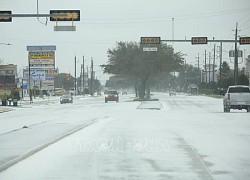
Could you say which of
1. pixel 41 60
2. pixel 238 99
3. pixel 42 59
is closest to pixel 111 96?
pixel 42 59

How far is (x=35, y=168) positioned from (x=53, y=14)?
49.9 feet

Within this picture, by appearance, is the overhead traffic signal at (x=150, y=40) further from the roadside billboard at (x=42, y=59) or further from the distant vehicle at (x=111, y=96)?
the roadside billboard at (x=42, y=59)

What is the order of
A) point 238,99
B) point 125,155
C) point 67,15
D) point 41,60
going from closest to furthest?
point 125,155, point 67,15, point 238,99, point 41,60

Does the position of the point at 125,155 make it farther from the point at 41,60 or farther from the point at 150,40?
the point at 41,60

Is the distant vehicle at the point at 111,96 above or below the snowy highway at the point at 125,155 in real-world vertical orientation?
above

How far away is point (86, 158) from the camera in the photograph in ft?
41.5

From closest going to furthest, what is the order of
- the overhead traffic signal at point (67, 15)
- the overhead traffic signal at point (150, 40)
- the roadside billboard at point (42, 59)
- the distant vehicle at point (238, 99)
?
the overhead traffic signal at point (67, 15) < the distant vehicle at point (238, 99) < the overhead traffic signal at point (150, 40) < the roadside billboard at point (42, 59)

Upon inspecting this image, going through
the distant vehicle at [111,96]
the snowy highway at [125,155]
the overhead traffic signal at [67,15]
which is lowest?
the snowy highway at [125,155]

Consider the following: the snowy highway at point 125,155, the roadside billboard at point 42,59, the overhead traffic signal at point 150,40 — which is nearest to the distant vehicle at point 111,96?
the roadside billboard at point 42,59

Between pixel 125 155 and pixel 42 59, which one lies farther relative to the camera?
pixel 42 59

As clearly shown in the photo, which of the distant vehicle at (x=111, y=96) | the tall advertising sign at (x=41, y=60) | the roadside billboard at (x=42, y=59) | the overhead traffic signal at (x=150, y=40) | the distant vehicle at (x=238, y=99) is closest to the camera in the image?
the distant vehicle at (x=238, y=99)

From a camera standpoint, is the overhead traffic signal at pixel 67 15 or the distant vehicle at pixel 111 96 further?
the distant vehicle at pixel 111 96

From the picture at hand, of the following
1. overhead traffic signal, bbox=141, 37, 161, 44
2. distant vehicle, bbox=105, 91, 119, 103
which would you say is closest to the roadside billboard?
distant vehicle, bbox=105, 91, 119, 103

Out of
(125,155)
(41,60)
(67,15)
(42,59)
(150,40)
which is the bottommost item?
(125,155)
